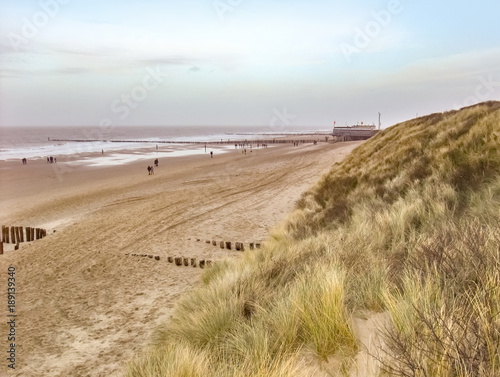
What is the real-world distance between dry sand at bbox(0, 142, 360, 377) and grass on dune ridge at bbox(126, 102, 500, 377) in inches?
71.3

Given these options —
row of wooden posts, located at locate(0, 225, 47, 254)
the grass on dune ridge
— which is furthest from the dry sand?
the grass on dune ridge

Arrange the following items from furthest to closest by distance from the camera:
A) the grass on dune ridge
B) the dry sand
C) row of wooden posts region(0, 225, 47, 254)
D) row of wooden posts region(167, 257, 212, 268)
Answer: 1. row of wooden posts region(0, 225, 47, 254)
2. row of wooden posts region(167, 257, 212, 268)
3. the dry sand
4. the grass on dune ridge

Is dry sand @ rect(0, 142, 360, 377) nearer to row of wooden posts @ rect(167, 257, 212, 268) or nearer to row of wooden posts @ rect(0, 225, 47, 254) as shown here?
row of wooden posts @ rect(167, 257, 212, 268)

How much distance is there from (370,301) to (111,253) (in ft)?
33.1

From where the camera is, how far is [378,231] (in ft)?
20.7

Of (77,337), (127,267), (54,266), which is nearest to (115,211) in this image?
(54,266)

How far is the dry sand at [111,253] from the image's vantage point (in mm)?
6492

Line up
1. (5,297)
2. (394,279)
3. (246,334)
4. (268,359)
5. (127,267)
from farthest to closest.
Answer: (127,267) → (5,297) → (394,279) → (246,334) → (268,359)

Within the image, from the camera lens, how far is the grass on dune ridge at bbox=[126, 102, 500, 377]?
2.49 meters

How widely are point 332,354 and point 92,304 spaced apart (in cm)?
680

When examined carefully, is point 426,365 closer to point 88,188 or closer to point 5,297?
point 5,297

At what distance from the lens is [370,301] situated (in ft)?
12.1

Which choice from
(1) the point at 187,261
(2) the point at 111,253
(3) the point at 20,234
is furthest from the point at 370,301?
(3) the point at 20,234

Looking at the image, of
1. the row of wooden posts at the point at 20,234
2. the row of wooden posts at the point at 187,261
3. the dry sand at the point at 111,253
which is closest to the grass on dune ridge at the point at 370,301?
the dry sand at the point at 111,253
